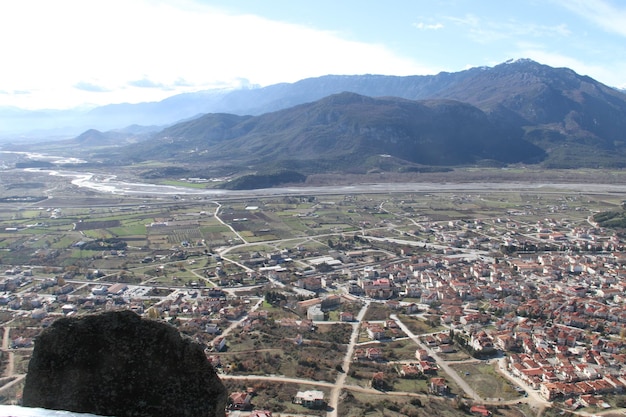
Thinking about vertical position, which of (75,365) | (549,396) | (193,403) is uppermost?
(75,365)

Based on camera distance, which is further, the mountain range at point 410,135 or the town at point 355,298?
the mountain range at point 410,135

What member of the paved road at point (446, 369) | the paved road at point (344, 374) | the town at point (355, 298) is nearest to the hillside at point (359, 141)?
the town at point (355, 298)

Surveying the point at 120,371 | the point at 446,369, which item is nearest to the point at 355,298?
the point at 446,369

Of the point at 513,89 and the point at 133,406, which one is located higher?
the point at 513,89

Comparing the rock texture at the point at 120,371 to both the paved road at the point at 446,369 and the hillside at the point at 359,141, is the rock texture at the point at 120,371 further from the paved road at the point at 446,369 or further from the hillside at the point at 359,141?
the hillside at the point at 359,141

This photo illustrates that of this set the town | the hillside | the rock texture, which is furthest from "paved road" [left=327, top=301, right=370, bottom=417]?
the hillside

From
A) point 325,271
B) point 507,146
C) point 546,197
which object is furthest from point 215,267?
point 507,146

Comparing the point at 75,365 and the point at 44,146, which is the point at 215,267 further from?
the point at 44,146
